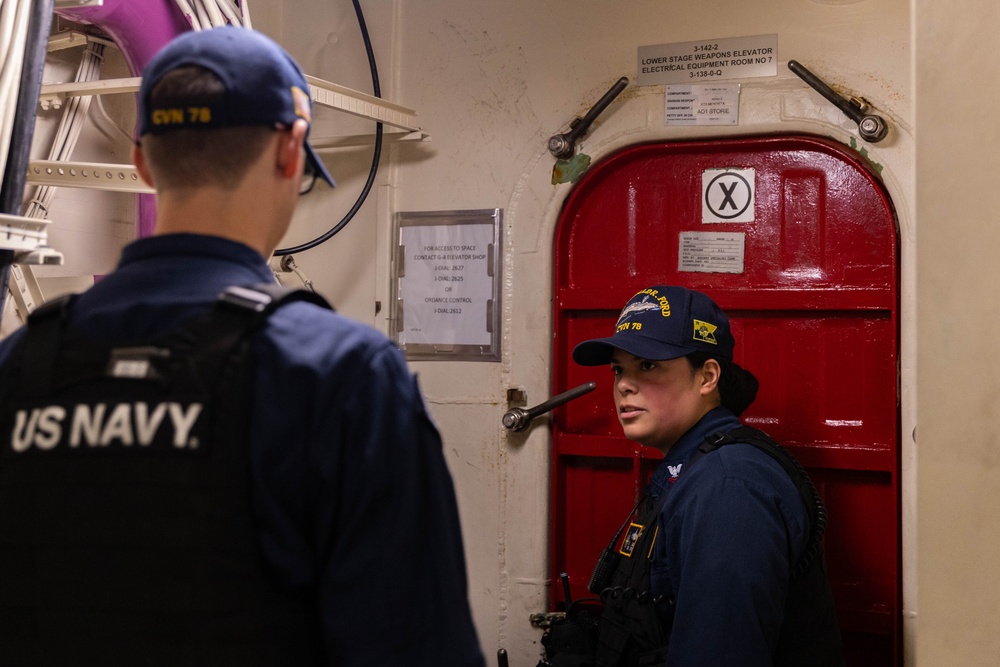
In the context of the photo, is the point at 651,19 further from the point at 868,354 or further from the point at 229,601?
the point at 229,601

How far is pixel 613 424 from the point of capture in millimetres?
3109

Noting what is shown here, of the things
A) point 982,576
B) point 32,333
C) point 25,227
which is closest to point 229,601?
point 32,333

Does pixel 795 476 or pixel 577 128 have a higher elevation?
pixel 577 128

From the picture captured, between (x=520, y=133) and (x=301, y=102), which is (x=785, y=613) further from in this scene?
(x=520, y=133)

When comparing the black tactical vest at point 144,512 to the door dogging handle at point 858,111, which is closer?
the black tactical vest at point 144,512

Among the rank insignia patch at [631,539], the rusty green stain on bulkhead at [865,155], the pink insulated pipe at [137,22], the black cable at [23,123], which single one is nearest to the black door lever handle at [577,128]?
the rusty green stain on bulkhead at [865,155]

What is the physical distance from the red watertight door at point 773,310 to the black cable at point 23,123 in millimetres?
1680

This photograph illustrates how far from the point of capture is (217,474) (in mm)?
971

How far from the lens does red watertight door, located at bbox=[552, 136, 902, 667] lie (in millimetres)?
2791

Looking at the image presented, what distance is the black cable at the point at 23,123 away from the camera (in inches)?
75.8

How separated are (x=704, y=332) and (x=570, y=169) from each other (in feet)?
→ 3.10

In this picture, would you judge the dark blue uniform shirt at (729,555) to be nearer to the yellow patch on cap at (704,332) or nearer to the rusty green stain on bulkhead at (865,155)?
the yellow patch on cap at (704,332)

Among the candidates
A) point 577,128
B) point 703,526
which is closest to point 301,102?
point 703,526

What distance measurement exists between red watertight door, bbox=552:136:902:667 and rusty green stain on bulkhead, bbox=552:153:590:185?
35 millimetres
